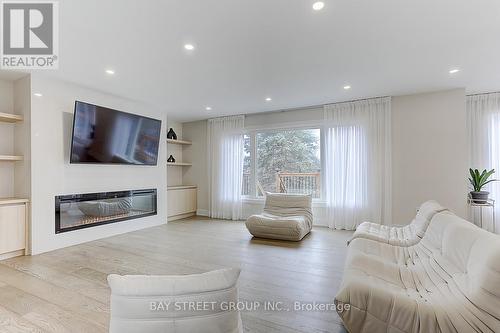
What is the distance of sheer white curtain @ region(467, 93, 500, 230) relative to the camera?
4531mm

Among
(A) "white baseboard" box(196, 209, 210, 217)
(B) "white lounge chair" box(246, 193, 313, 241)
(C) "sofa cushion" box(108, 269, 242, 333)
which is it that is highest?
(C) "sofa cushion" box(108, 269, 242, 333)

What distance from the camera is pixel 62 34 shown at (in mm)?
2590

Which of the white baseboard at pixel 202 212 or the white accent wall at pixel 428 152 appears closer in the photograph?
the white accent wall at pixel 428 152

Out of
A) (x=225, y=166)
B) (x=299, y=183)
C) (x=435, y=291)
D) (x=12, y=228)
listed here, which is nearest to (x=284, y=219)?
(x=299, y=183)

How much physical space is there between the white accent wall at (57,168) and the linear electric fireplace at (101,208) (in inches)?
3.6

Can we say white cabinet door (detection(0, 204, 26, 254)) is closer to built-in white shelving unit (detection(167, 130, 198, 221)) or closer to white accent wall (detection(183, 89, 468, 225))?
built-in white shelving unit (detection(167, 130, 198, 221))

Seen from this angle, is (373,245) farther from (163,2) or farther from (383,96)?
(383,96)

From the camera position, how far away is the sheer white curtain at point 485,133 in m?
4.53

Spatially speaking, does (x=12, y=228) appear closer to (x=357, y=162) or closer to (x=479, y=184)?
(x=357, y=162)

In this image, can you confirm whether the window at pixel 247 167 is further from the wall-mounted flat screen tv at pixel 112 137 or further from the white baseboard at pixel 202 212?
the wall-mounted flat screen tv at pixel 112 137

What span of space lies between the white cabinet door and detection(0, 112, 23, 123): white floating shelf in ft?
4.05

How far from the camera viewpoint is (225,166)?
21.2 ft

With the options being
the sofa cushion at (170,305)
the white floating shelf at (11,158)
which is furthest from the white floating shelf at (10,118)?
the sofa cushion at (170,305)

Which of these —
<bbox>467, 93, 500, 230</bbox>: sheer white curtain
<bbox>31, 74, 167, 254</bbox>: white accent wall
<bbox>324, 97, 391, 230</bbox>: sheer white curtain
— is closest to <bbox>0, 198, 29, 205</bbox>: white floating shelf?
<bbox>31, 74, 167, 254</bbox>: white accent wall
